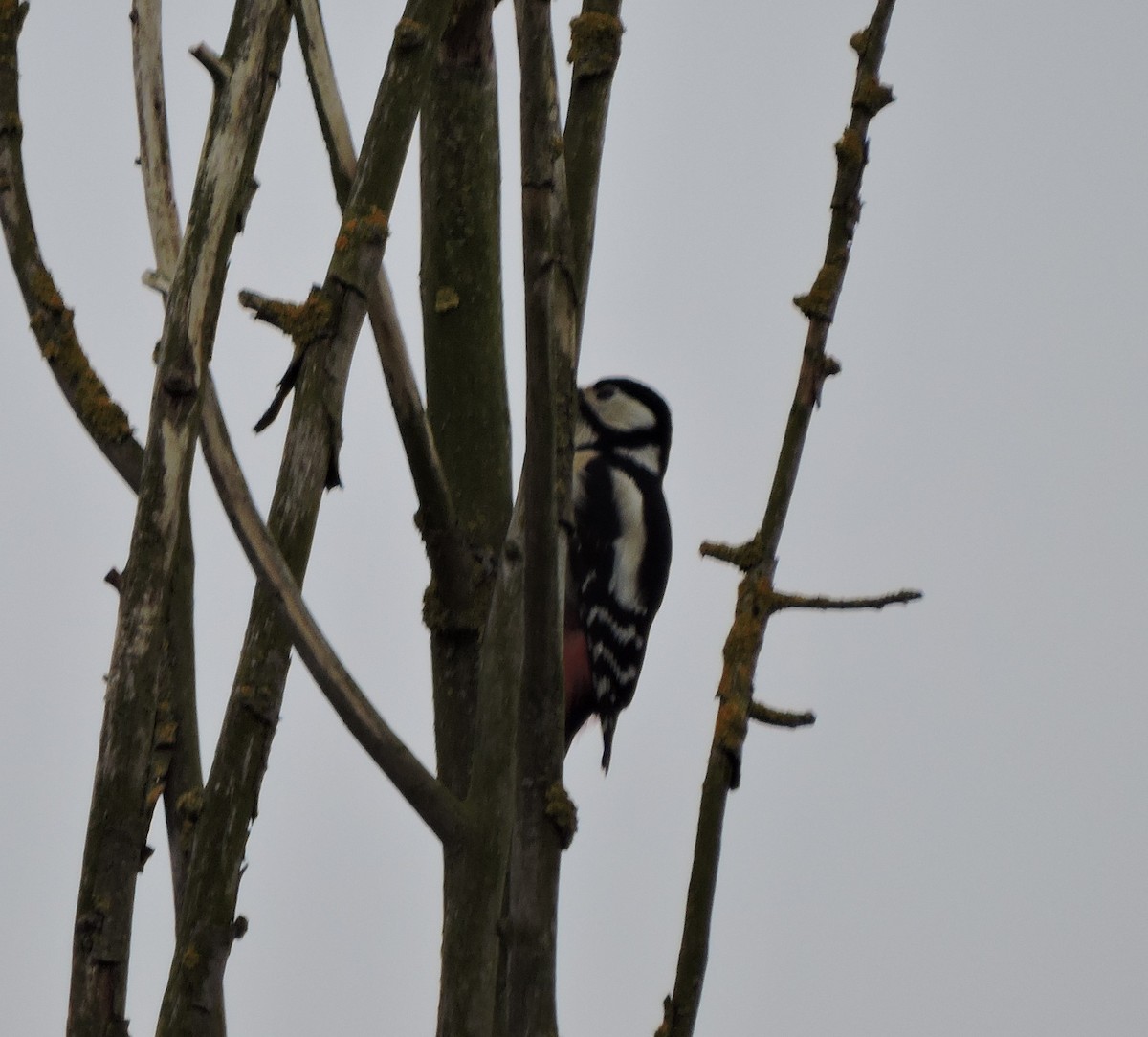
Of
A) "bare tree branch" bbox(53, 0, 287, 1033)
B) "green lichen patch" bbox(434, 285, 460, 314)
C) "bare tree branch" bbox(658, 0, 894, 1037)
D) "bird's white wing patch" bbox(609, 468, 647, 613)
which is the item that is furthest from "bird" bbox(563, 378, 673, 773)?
"bare tree branch" bbox(53, 0, 287, 1033)

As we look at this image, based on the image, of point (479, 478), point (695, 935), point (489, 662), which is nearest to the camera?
point (695, 935)

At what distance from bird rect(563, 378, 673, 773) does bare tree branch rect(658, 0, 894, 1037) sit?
248 centimetres

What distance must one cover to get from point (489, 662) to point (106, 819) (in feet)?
1.74

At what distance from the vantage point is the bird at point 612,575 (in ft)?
15.6

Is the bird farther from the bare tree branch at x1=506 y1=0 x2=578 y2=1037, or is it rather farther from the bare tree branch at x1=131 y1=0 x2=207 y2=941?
the bare tree branch at x1=506 y1=0 x2=578 y2=1037

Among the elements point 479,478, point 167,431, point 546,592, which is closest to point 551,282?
point 546,592

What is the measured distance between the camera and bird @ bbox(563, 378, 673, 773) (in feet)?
15.6

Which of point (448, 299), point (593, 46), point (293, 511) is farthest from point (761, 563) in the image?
point (448, 299)

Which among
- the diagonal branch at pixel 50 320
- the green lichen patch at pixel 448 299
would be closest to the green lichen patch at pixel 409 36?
the diagonal branch at pixel 50 320

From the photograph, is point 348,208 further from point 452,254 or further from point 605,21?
point 452,254

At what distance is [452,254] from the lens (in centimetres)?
288

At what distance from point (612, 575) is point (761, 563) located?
2.74 m

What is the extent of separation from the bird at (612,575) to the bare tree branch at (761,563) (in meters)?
2.48

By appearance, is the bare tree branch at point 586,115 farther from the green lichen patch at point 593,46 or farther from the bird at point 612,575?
the bird at point 612,575
